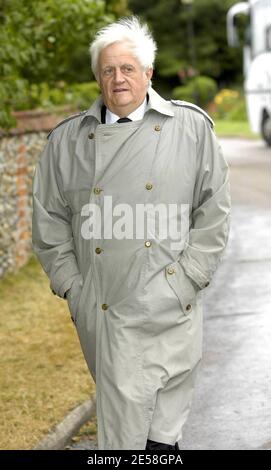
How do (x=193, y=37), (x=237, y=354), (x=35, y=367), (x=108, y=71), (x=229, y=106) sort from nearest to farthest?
(x=108, y=71) < (x=35, y=367) < (x=237, y=354) < (x=229, y=106) < (x=193, y=37)

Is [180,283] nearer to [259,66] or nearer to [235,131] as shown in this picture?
[259,66]

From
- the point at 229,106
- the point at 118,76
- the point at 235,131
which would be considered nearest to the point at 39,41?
the point at 118,76

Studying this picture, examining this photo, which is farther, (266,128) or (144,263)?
(266,128)

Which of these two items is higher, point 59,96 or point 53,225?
point 53,225

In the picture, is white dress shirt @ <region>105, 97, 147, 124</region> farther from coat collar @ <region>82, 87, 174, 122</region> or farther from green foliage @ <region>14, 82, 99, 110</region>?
green foliage @ <region>14, 82, 99, 110</region>

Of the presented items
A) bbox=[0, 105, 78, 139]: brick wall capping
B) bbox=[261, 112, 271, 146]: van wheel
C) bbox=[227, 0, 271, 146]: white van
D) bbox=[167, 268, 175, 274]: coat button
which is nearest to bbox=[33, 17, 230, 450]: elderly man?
bbox=[167, 268, 175, 274]: coat button

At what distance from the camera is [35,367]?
26.5 ft

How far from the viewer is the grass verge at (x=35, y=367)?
6.67 meters

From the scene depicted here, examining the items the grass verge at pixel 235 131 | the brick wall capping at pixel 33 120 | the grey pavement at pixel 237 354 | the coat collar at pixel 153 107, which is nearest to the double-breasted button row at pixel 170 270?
the coat collar at pixel 153 107

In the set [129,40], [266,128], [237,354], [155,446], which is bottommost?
[266,128]

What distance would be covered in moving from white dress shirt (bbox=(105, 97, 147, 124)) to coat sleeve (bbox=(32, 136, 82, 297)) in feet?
0.86

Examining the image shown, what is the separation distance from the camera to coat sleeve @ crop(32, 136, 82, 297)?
5078 millimetres

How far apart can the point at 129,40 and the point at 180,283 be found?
1017mm

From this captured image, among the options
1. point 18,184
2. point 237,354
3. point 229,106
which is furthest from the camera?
point 229,106
